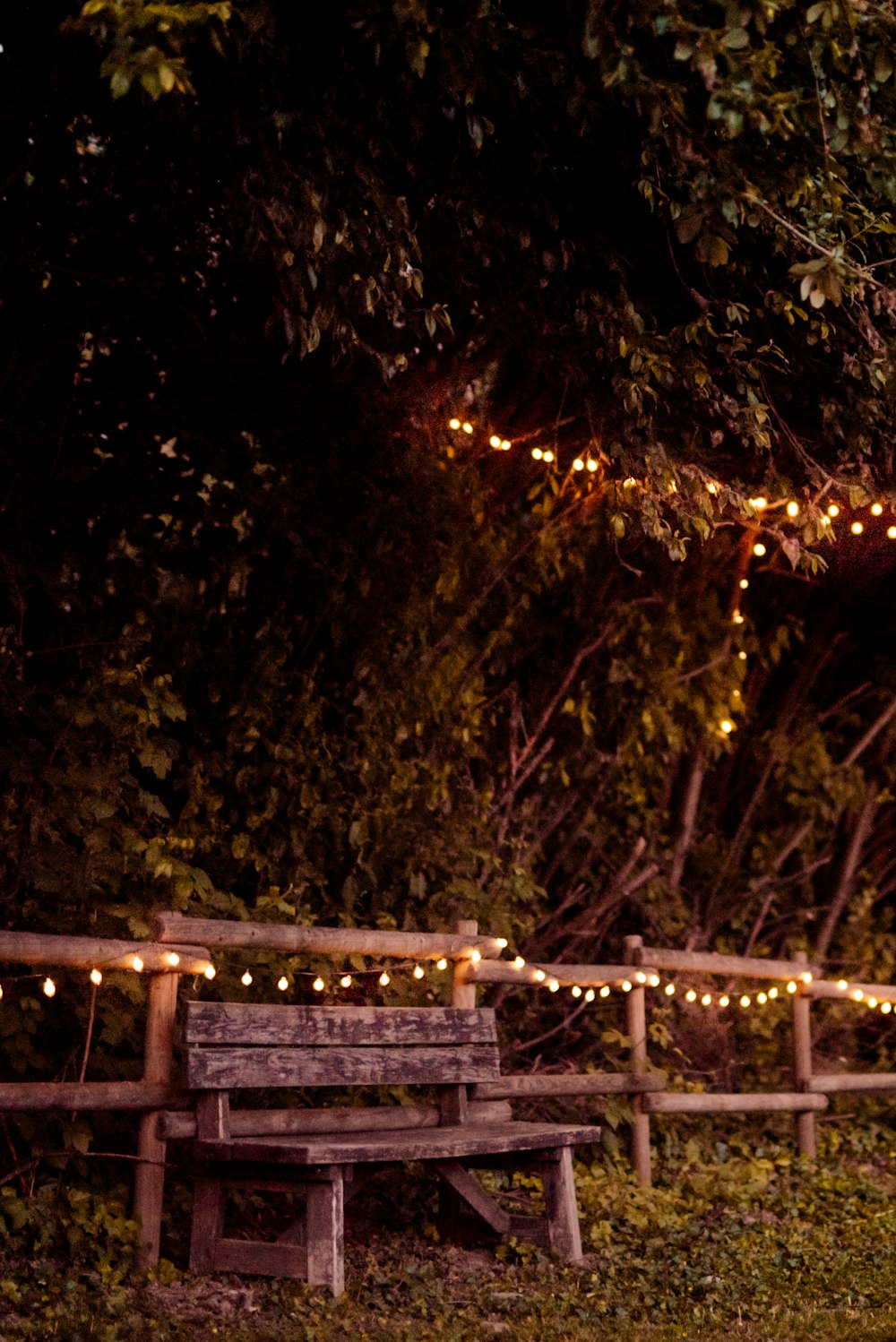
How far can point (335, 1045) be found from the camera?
5.54m

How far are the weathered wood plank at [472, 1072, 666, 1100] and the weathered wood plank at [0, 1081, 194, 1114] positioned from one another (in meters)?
1.46

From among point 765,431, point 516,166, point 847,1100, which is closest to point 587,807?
point 847,1100

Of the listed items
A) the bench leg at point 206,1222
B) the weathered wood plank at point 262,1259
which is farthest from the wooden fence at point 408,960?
the weathered wood plank at point 262,1259

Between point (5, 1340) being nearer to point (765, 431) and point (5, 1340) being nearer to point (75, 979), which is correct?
point (75, 979)

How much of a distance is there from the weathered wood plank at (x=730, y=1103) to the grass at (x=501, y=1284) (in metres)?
0.65

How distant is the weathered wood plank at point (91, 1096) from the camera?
476 cm

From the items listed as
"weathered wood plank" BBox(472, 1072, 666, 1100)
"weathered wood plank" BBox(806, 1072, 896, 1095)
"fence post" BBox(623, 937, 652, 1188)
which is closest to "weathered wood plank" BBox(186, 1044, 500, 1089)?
"weathered wood plank" BBox(472, 1072, 666, 1100)

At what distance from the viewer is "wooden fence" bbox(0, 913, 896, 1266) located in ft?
16.6

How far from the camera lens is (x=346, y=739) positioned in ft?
24.2

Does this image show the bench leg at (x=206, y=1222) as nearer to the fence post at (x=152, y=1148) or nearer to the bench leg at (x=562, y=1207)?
the fence post at (x=152, y=1148)

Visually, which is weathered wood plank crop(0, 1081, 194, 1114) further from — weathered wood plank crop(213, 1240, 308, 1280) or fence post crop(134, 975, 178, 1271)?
weathered wood plank crop(213, 1240, 308, 1280)

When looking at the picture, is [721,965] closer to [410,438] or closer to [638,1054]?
[638,1054]

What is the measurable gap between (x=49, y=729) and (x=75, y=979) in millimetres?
1055

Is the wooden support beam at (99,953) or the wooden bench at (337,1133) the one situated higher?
the wooden support beam at (99,953)
